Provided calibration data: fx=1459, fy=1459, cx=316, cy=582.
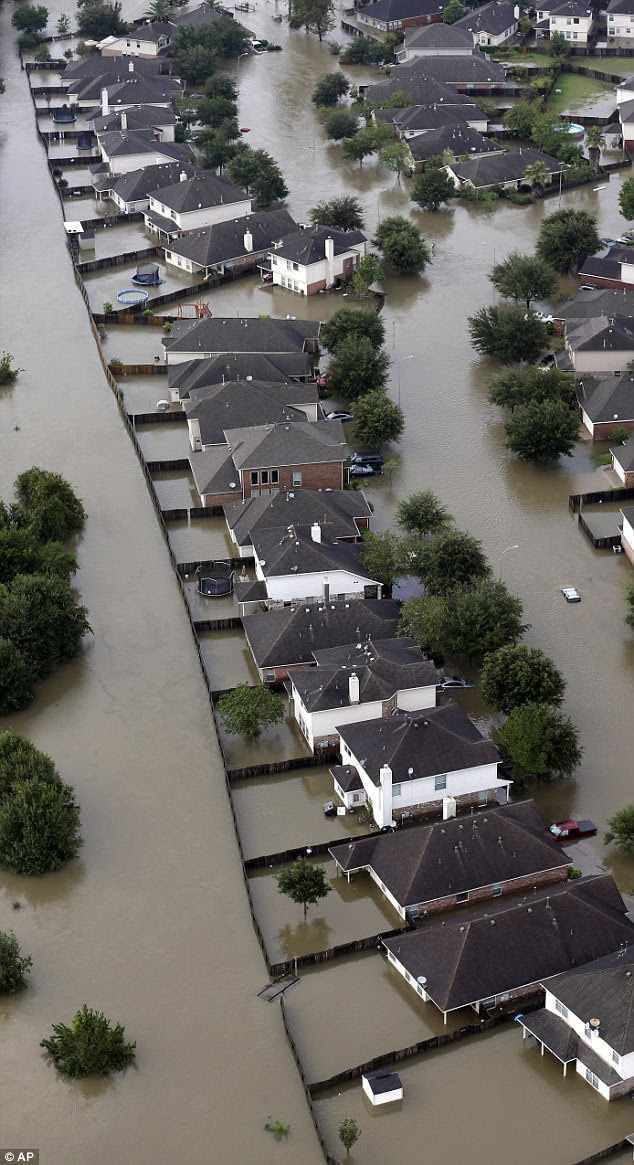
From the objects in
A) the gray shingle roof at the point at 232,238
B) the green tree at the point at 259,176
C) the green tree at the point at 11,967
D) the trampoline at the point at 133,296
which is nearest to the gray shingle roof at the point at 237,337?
the trampoline at the point at 133,296

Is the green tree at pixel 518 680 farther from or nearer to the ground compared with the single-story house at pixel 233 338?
nearer to the ground

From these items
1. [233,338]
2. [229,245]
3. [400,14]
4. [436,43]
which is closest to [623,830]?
[233,338]

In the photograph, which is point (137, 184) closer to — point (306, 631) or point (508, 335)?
point (508, 335)

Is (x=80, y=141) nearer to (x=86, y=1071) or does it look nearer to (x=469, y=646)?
(x=469, y=646)

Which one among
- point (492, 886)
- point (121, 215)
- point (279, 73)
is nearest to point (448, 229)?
point (121, 215)

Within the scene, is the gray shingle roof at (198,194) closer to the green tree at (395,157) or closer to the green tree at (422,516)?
the green tree at (395,157)

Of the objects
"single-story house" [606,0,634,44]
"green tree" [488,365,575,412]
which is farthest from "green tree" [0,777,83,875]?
"single-story house" [606,0,634,44]
